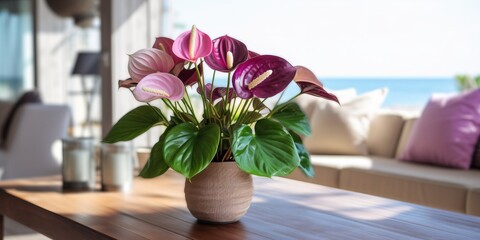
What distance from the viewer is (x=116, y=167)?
1.94 m

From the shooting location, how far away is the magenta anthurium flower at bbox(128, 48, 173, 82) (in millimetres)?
1355

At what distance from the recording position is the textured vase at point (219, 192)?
138cm

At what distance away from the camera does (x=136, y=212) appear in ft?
5.24

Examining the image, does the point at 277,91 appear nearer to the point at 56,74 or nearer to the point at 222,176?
the point at 222,176

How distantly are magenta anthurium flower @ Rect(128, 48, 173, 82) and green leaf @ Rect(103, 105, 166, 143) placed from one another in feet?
0.35

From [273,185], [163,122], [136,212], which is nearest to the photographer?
[163,122]

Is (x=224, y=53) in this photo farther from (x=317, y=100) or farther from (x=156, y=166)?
(x=317, y=100)

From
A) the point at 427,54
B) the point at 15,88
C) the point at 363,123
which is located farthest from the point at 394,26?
the point at 363,123

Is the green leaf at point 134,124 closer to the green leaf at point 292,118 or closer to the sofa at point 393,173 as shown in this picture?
the green leaf at point 292,118

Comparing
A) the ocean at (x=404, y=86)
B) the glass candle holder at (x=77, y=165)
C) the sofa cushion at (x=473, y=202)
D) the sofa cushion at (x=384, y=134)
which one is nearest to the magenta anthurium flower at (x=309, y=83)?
the glass candle holder at (x=77, y=165)

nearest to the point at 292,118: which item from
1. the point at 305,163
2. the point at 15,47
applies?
the point at 305,163

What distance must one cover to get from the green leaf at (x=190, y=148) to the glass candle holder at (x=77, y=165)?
0.76 m

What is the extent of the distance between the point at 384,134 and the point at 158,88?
2.88m

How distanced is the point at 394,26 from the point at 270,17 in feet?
13.7
